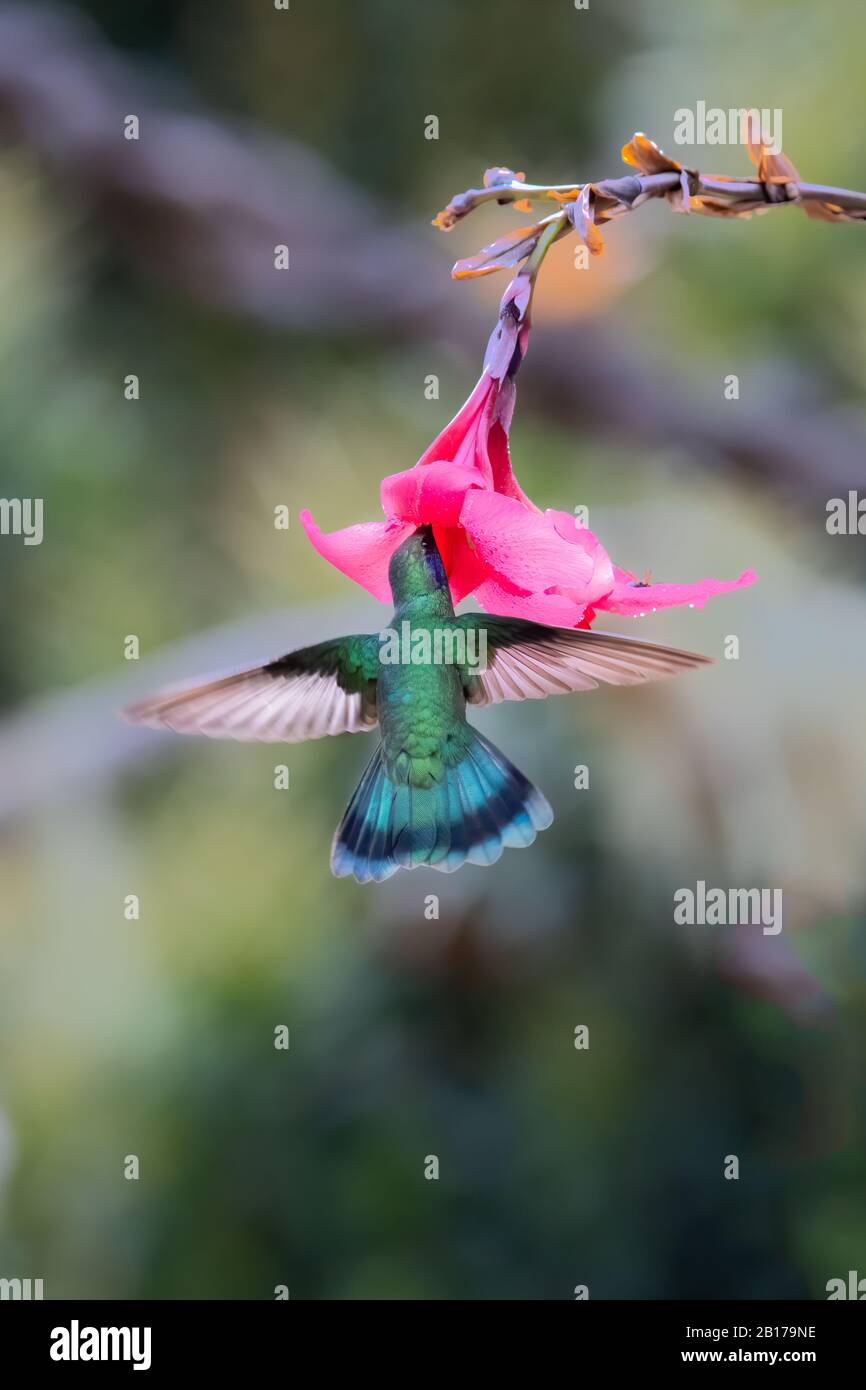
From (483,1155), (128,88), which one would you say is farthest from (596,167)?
(483,1155)

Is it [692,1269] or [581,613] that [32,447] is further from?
[581,613]

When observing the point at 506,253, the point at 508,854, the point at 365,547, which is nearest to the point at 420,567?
the point at 365,547

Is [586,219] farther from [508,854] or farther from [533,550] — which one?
[508,854]

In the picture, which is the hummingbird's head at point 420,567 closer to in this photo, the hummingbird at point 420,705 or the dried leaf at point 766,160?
the hummingbird at point 420,705

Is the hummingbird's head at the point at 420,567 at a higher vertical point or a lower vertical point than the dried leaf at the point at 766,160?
Result: lower

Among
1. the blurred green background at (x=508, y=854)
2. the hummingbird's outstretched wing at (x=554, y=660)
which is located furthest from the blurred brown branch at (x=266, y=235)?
the hummingbird's outstretched wing at (x=554, y=660)

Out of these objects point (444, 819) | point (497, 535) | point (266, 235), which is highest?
point (266, 235)

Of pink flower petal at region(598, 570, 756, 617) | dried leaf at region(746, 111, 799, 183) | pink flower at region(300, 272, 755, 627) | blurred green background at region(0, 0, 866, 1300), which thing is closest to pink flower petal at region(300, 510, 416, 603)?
pink flower at region(300, 272, 755, 627)
